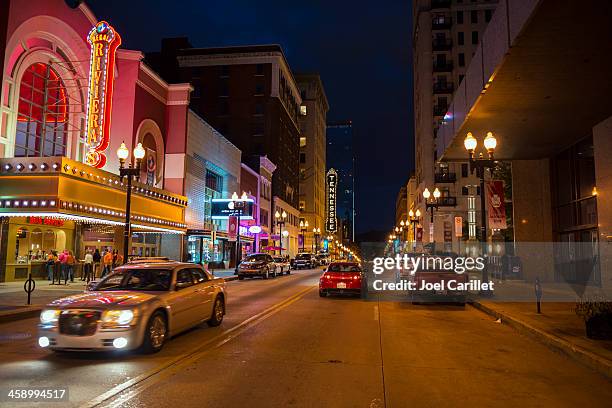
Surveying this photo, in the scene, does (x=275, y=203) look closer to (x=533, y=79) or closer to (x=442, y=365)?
(x=533, y=79)

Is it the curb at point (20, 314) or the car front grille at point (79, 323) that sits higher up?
the car front grille at point (79, 323)

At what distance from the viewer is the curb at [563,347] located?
8.18 meters

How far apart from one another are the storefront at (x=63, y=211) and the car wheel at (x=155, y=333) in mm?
13335

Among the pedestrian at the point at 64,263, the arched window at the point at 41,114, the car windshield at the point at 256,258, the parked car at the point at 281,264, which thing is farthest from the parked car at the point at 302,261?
the arched window at the point at 41,114

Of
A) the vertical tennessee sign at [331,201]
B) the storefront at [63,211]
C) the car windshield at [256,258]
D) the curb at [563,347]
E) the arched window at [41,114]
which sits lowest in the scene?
the curb at [563,347]

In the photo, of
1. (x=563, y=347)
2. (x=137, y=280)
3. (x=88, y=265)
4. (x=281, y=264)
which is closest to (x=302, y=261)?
(x=281, y=264)

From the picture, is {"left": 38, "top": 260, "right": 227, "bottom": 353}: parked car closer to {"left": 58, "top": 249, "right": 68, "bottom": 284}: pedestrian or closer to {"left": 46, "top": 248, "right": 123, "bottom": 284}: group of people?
{"left": 46, "top": 248, "right": 123, "bottom": 284}: group of people

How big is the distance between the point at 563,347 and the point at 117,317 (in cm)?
824

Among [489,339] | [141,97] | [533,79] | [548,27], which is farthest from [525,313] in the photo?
[141,97]

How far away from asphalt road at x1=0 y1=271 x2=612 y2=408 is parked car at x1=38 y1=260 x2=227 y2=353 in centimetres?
34

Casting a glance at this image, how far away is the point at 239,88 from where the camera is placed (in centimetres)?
7888

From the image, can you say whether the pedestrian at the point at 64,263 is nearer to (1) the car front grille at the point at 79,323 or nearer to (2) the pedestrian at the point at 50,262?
(2) the pedestrian at the point at 50,262

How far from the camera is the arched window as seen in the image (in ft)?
74.7

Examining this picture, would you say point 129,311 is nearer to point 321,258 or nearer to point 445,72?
point 321,258
